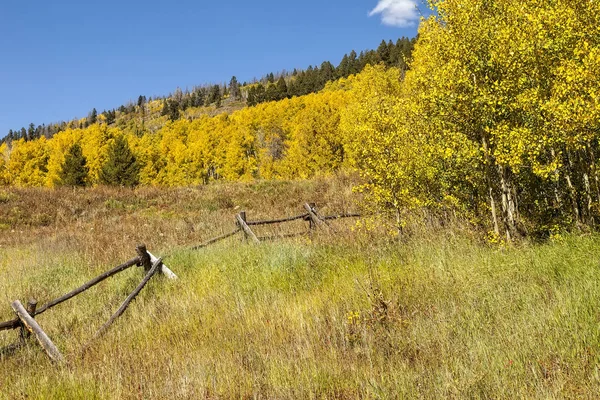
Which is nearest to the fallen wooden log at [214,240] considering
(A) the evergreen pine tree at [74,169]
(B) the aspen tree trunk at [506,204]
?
(B) the aspen tree trunk at [506,204]

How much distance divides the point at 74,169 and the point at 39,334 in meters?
45.7

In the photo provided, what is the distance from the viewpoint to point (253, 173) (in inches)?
2351

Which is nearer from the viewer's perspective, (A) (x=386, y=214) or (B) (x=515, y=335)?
(B) (x=515, y=335)

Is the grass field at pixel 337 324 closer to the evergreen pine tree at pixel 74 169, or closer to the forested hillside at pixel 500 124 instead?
the forested hillside at pixel 500 124

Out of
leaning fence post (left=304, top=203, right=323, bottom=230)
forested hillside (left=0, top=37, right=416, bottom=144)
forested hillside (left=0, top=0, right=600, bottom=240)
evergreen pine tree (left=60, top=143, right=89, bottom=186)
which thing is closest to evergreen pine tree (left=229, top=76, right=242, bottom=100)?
forested hillside (left=0, top=37, right=416, bottom=144)

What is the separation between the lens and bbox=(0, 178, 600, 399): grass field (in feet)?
11.4

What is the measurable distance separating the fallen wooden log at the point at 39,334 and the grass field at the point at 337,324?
0.52 ft

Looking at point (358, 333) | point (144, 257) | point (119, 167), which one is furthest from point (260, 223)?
point (119, 167)

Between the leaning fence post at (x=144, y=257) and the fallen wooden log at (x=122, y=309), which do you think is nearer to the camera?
the fallen wooden log at (x=122, y=309)

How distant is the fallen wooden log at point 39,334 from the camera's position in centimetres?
532

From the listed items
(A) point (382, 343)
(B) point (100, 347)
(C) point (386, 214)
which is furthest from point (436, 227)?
(B) point (100, 347)

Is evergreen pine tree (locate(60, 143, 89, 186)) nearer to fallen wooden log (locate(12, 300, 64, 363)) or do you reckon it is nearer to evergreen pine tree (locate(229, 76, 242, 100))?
fallen wooden log (locate(12, 300, 64, 363))

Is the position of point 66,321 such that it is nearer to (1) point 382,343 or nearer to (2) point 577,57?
(1) point 382,343

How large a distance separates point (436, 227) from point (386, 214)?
1205 mm
